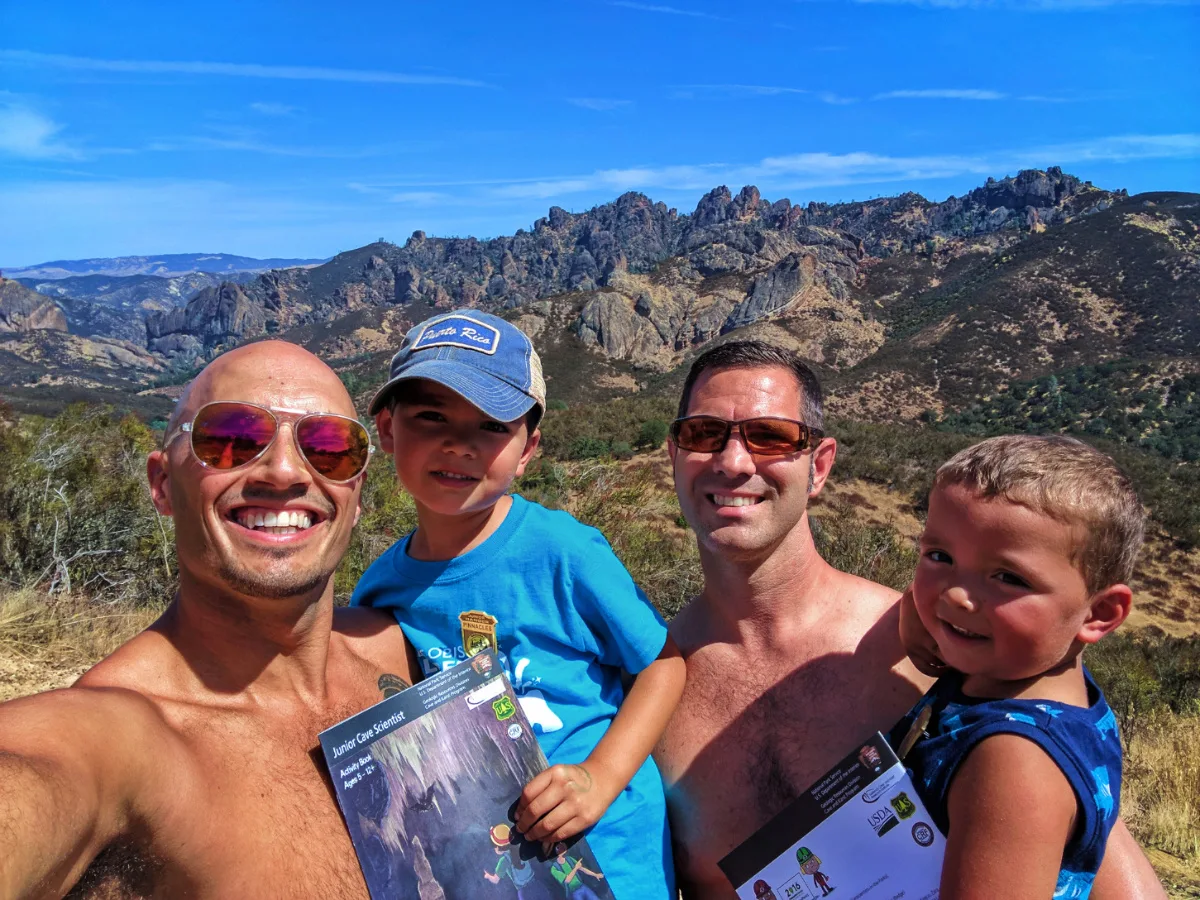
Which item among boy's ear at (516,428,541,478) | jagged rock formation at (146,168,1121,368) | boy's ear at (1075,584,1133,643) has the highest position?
jagged rock formation at (146,168,1121,368)

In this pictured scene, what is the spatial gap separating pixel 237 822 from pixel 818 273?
94176 mm

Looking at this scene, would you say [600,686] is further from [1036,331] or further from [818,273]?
[818,273]

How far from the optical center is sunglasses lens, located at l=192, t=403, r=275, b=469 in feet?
5.87

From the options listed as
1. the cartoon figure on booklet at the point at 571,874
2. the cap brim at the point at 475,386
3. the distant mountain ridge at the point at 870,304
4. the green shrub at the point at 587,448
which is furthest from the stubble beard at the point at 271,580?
the distant mountain ridge at the point at 870,304

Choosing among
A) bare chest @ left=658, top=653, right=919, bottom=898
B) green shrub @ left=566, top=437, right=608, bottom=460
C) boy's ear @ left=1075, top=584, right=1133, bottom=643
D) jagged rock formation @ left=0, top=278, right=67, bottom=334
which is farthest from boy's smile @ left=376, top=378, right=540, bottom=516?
jagged rock formation @ left=0, top=278, right=67, bottom=334

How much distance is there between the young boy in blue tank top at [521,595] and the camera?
213 cm

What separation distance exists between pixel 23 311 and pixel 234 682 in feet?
670

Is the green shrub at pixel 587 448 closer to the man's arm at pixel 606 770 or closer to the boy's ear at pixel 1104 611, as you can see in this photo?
the man's arm at pixel 606 770

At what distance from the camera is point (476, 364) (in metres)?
2.23

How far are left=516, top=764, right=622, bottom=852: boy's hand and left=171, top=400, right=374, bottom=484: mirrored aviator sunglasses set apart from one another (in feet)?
3.03

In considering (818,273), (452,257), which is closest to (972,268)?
(818,273)

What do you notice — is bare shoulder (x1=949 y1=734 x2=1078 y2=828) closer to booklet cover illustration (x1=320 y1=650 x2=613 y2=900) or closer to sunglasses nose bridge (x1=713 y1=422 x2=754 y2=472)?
booklet cover illustration (x1=320 y1=650 x2=613 y2=900)

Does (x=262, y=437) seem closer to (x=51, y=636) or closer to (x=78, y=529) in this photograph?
(x=51, y=636)

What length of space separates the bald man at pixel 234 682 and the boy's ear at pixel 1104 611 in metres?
1.72
